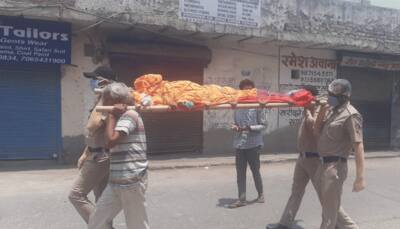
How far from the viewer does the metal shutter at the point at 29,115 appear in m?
9.06

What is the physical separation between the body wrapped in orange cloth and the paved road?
1614 millimetres

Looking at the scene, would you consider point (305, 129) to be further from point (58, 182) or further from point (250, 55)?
point (250, 55)

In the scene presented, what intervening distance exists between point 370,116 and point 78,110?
8859 millimetres

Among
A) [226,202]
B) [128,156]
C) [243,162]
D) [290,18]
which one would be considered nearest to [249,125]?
[243,162]

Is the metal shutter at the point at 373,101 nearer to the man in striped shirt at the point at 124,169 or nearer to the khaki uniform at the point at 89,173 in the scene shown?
the khaki uniform at the point at 89,173

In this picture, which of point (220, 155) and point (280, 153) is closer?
point (220, 155)

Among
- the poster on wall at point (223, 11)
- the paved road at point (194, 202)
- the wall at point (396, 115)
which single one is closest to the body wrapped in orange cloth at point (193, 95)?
the paved road at point (194, 202)

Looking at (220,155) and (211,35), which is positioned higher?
(211,35)

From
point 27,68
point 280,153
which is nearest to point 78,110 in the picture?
point 27,68

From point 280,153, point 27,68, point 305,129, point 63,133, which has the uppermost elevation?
point 27,68

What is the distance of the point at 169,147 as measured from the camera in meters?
10.9

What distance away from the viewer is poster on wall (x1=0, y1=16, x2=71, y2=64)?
8.77 metres

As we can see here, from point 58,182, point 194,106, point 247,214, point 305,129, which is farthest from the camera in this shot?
point 58,182

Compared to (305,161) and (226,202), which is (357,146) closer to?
(305,161)
